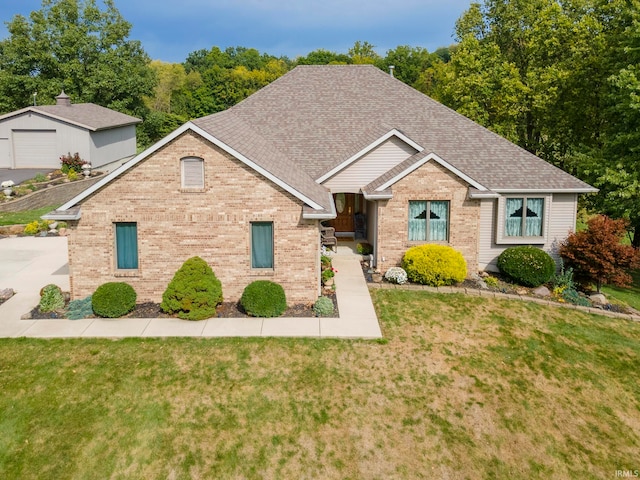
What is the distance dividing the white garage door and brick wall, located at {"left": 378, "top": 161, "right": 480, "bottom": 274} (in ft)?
94.8

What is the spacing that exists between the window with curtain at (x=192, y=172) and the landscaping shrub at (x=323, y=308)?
5189 mm

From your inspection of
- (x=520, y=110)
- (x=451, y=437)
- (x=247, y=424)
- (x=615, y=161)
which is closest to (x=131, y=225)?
(x=247, y=424)

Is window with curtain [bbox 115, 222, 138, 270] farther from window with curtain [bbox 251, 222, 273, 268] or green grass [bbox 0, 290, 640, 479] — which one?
window with curtain [bbox 251, 222, 273, 268]

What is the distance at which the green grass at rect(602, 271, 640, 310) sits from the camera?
20400 mm

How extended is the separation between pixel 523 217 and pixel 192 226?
12.8 m

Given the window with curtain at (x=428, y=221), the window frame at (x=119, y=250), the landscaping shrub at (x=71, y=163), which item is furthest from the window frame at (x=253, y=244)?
the landscaping shrub at (x=71, y=163)

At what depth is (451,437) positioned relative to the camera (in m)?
11.5

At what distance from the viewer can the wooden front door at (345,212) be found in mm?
25547

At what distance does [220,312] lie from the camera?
16688 millimetres

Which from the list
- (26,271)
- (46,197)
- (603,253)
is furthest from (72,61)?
(603,253)

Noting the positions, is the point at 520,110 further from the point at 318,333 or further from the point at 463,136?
the point at 318,333

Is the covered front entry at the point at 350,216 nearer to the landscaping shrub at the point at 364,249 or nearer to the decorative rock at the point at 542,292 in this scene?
the landscaping shrub at the point at 364,249

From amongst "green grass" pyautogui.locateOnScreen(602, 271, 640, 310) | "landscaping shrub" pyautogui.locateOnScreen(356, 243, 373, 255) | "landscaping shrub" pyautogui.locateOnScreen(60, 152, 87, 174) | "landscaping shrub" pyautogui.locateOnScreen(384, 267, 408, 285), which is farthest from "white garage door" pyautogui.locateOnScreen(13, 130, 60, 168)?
"green grass" pyautogui.locateOnScreen(602, 271, 640, 310)

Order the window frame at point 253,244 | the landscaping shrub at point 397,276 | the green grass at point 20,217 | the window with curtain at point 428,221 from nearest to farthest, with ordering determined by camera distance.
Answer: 1. the window frame at point 253,244
2. the landscaping shrub at point 397,276
3. the window with curtain at point 428,221
4. the green grass at point 20,217
